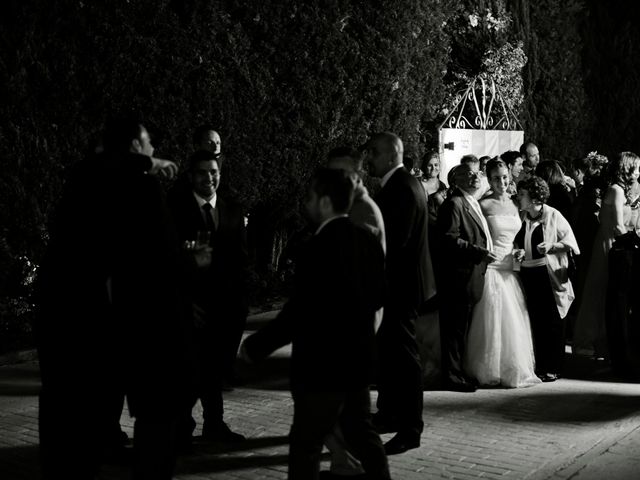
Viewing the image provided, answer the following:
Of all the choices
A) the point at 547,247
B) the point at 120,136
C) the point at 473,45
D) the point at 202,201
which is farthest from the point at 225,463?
the point at 473,45

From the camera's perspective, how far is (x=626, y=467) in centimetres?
654

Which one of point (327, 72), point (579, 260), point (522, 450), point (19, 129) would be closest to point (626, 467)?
point (522, 450)

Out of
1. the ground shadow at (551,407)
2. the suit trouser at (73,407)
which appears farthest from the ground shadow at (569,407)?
the suit trouser at (73,407)

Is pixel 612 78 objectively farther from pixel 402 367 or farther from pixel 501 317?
pixel 402 367

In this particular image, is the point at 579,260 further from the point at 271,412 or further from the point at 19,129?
the point at 19,129

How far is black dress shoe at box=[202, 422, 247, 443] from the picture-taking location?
22.7ft

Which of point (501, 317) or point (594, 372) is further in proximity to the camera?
point (594, 372)

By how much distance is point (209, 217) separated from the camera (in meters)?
7.15

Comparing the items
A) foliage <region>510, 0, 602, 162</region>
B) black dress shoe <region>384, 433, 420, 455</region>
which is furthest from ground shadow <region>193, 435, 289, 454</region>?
foliage <region>510, 0, 602, 162</region>

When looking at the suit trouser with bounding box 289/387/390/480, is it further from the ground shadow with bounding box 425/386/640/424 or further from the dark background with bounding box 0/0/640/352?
the ground shadow with bounding box 425/386/640/424

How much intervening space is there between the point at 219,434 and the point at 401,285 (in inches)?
61.3

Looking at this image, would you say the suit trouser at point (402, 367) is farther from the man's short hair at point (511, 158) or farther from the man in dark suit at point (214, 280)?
the man's short hair at point (511, 158)

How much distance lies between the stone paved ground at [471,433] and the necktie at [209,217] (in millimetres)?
1461

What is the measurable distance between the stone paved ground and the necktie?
1.46m
